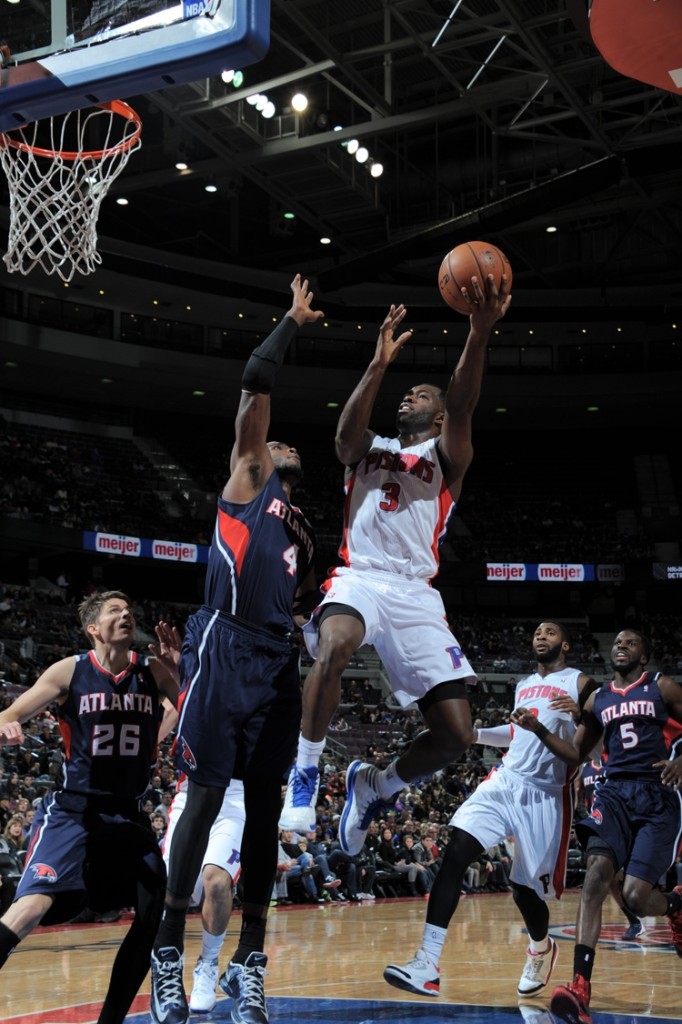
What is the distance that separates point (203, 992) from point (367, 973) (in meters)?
2.44

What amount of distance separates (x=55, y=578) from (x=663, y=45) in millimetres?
29607

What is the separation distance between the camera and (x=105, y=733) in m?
5.29

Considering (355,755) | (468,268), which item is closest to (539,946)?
(468,268)

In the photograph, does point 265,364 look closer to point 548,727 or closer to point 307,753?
point 307,753

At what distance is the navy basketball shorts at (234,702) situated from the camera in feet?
15.4

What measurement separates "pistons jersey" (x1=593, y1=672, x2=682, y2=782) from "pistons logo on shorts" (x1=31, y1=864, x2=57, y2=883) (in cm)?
349

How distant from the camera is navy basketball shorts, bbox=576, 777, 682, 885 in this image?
661 centimetres

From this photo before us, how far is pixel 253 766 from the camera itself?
486 centimetres

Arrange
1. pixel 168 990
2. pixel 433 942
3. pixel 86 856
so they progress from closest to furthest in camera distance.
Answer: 1. pixel 168 990
2. pixel 86 856
3. pixel 433 942

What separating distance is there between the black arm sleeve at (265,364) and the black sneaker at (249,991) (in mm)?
2428

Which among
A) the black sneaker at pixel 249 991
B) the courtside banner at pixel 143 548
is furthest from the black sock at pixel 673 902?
the courtside banner at pixel 143 548

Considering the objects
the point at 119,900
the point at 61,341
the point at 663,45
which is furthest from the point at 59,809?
the point at 61,341

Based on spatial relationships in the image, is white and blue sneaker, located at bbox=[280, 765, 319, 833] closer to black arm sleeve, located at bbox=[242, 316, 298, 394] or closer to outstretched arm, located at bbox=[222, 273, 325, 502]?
outstretched arm, located at bbox=[222, 273, 325, 502]

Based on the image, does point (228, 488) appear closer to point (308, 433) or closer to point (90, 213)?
point (90, 213)
